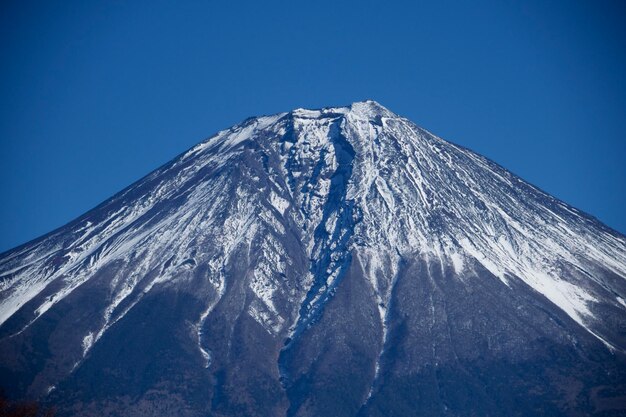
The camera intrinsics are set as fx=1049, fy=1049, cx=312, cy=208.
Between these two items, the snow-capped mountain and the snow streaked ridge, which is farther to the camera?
the snow streaked ridge

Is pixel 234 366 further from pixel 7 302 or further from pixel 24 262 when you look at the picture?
pixel 24 262

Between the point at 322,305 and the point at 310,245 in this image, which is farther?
the point at 310,245

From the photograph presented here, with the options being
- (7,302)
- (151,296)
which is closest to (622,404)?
(151,296)

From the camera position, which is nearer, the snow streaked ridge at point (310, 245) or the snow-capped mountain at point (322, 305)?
the snow-capped mountain at point (322, 305)

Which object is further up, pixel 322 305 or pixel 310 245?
pixel 310 245
